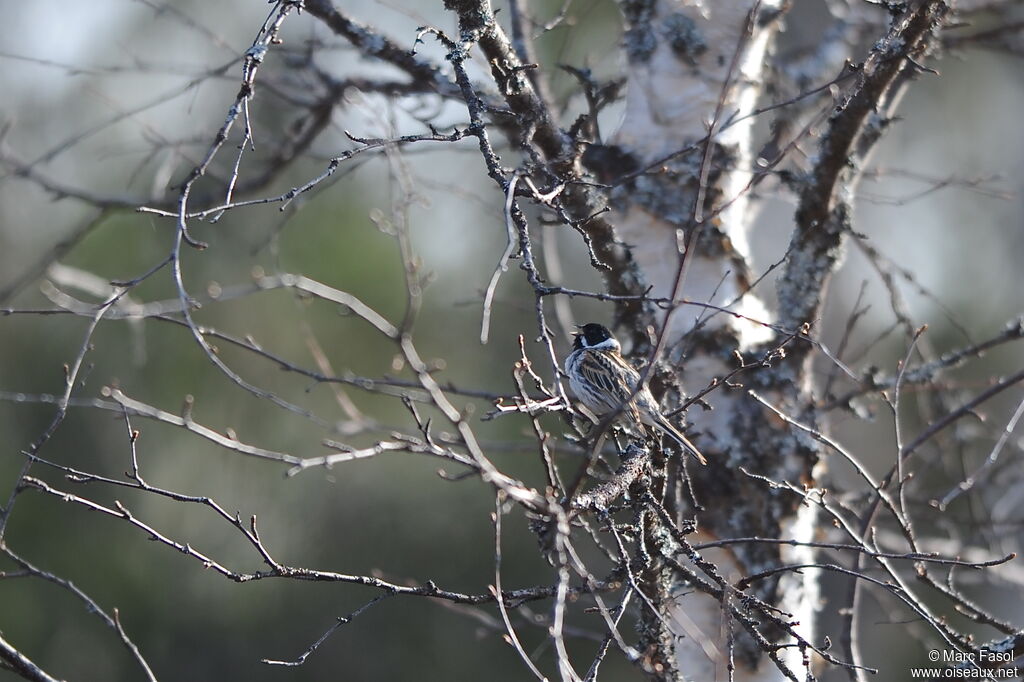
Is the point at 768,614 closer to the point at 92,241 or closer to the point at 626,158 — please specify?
the point at 626,158

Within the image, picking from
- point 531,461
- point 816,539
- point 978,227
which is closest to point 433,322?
point 531,461

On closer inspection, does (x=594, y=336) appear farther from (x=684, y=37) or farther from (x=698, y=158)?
(x=684, y=37)

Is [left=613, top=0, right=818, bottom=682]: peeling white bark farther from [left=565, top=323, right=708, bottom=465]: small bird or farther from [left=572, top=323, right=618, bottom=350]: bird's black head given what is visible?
[left=572, top=323, right=618, bottom=350]: bird's black head

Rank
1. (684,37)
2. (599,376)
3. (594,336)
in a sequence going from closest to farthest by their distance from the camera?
(684,37)
(599,376)
(594,336)

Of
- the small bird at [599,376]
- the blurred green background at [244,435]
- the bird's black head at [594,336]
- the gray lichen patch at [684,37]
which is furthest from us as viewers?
the blurred green background at [244,435]

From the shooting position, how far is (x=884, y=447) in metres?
10.0

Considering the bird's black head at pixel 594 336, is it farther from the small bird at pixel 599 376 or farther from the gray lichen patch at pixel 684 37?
the gray lichen patch at pixel 684 37

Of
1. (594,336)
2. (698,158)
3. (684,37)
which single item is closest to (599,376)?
(594,336)

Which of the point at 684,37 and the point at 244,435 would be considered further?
the point at 244,435

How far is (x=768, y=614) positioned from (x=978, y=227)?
10.9 meters

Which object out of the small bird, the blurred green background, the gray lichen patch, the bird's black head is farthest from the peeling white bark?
the blurred green background

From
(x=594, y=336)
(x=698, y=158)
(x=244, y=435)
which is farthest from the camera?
(x=244, y=435)

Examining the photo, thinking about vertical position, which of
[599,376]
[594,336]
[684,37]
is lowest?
[599,376]

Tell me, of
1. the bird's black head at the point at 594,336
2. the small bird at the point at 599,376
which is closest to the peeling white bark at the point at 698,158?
the small bird at the point at 599,376
